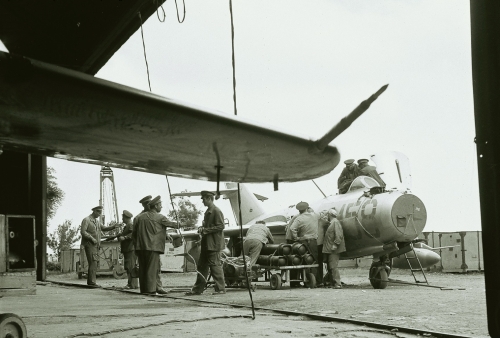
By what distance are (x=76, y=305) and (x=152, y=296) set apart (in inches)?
73.3

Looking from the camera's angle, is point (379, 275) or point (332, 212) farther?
point (332, 212)

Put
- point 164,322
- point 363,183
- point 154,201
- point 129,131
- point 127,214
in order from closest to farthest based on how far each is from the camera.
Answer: point 129,131, point 164,322, point 154,201, point 363,183, point 127,214

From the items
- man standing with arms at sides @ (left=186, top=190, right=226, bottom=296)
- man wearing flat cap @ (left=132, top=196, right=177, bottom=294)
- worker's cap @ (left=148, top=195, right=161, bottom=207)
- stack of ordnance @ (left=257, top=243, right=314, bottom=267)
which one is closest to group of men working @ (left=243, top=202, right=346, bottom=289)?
stack of ordnance @ (left=257, top=243, right=314, bottom=267)

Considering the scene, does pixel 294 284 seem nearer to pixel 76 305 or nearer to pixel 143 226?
pixel 143 226

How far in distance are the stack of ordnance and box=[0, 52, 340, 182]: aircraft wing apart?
31.1 feet

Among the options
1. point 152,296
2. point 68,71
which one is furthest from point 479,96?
point 152,296

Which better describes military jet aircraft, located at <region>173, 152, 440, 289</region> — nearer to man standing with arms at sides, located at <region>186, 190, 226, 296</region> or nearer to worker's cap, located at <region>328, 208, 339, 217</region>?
worker's cap, located at <region>328, 208, 339, 217</region>

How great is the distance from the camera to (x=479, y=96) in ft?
8.40

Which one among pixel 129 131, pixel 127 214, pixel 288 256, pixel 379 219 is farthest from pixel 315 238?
pixel 129 131

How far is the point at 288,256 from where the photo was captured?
13.3 metres

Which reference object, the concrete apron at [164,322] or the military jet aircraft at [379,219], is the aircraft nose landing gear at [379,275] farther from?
the concrete apron at [164,322]

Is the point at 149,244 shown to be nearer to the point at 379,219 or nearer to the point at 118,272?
the point at 379,219

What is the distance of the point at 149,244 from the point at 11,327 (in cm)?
682

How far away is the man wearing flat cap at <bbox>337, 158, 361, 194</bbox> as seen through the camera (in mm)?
15109
